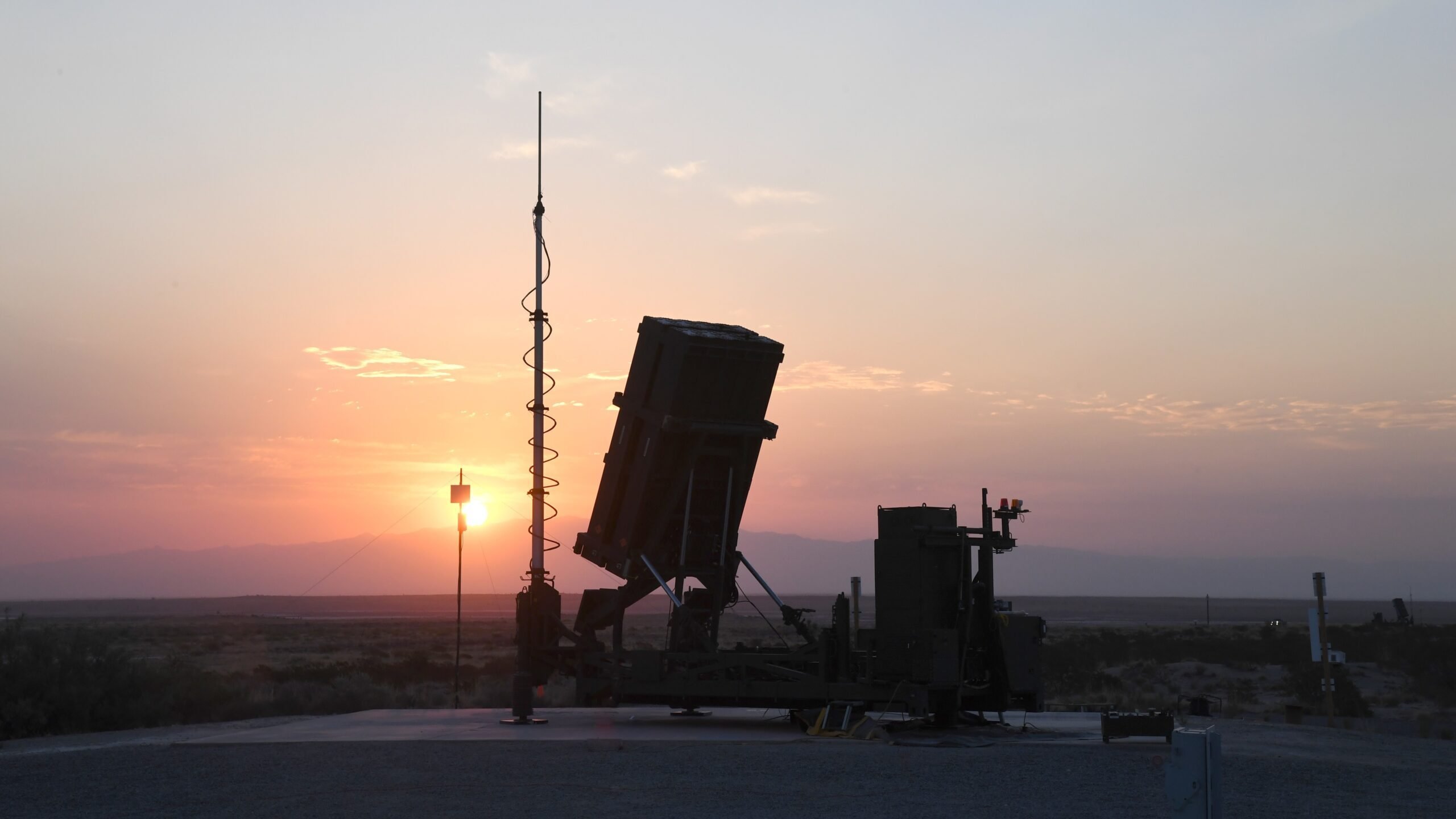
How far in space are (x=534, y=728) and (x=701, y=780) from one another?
5.89 m

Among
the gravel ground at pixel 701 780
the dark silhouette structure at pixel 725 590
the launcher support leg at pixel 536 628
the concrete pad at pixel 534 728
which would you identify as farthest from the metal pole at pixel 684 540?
the gravel ground at pixel 701 780

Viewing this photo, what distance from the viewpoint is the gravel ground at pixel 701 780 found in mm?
11172

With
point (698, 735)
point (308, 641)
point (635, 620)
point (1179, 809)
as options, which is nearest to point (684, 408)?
point (698, 735)

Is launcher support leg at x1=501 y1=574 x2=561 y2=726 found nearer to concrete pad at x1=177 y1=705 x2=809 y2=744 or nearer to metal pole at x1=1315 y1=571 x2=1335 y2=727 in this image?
concrete pad at x1=177 y1=705 x2=809 y2=744

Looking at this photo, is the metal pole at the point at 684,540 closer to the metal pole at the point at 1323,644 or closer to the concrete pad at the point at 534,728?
the concrete pad at the point at 534,728

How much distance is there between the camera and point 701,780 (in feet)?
41.3

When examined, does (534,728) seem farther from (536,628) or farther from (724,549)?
(724,549)

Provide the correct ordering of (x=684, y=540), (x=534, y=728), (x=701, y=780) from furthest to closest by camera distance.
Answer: (x=684, y=540) → (x=534, y=728) → (x=701, y=780)

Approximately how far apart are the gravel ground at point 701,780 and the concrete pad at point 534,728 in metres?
0.74

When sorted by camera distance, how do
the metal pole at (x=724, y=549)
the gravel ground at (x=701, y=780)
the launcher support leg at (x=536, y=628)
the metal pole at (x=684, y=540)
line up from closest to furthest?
the gravel ground at (x=701, y=780) → the metal pole at (x=684, y=540) → the metal pole at (x=724, y=549) → the launcher support leg at (x=536, y=628)

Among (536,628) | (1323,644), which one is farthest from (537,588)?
(1323,644)

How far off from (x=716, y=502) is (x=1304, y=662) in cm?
3106

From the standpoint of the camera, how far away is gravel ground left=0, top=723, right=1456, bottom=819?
1117cm

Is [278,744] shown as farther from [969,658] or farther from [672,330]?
[969,658]
